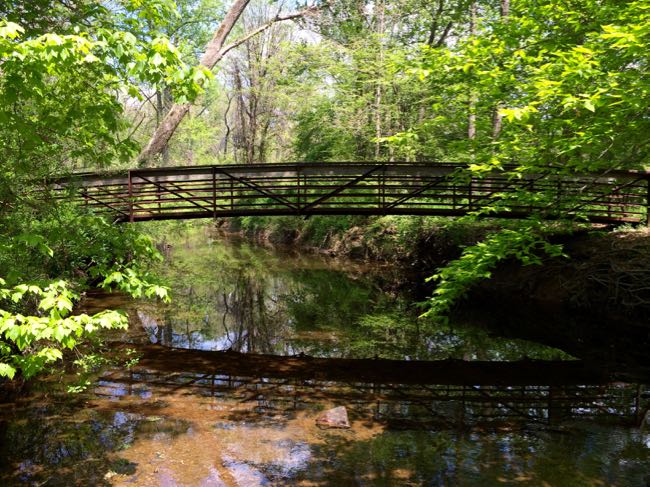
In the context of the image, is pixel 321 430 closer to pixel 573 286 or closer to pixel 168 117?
pixel 573 286

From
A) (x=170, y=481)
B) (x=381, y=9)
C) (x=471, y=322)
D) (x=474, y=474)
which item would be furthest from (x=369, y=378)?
(x=381, y=9)

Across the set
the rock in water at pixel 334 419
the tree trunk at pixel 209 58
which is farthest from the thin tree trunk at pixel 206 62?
the rock in water at pixel 334 419

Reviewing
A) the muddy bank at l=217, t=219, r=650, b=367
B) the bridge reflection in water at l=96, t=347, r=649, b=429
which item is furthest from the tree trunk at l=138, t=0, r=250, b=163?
the muddy bank at l=217, t=219, r=650, b=367

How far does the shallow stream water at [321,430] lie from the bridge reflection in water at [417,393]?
3 cm

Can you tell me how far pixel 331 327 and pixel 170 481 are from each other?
6717 millimetres

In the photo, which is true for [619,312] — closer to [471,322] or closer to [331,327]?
[471,322]

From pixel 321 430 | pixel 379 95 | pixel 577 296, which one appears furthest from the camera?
pixel 379 95

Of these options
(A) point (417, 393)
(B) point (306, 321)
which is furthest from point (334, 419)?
→ (B) point (306, 321)

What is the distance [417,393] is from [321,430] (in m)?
1.98

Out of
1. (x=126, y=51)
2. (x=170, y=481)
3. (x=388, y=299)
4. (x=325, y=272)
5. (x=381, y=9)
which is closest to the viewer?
(x=126, y=51)

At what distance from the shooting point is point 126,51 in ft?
11.5

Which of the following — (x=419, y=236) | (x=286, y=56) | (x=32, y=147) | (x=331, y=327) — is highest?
(x=286, y=56)

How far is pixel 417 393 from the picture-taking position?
7246mm

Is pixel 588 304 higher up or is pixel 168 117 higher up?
pixel 168 117
